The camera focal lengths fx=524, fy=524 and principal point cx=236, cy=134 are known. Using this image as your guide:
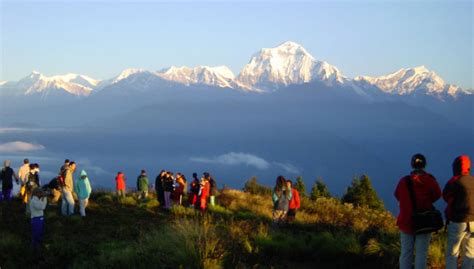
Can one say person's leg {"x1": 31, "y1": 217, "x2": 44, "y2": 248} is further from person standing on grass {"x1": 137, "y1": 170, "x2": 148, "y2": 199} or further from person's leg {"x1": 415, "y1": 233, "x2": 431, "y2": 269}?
person standing on grass {"x1": 137, "y1": 170, "x2": 148, "y2": 199}

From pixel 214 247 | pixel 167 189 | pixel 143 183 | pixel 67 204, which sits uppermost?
pixel 143 183

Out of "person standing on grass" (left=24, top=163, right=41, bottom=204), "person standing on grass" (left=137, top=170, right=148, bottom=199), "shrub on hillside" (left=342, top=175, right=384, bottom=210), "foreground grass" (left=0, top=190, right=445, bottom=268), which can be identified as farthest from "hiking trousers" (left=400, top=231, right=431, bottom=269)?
"shrub on hillside" (left=342, top=175, right=384, bottom=210)

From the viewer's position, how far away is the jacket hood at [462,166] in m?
7.94

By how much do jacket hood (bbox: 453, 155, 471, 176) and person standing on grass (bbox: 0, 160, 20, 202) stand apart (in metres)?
16.2

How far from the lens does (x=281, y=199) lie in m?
14.7

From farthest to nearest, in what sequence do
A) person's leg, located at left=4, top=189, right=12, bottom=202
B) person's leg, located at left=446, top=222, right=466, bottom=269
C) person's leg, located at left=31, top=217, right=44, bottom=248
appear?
person's leg, located at left=4, top=189, right=12, bottom=202
person's leg, located at left=31, top=217, right=44, bottom=248
person's leg, located at left=446, top=222, right=466, bottom=269

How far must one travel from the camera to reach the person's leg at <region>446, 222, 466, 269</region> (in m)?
8.02

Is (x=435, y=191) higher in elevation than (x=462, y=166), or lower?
lower

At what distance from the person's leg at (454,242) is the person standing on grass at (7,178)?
16.0m

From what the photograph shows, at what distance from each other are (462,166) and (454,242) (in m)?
1.19

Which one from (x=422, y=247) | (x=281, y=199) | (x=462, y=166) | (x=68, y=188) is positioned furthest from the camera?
(x=68, y=188)

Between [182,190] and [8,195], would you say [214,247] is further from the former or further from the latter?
[8,195]

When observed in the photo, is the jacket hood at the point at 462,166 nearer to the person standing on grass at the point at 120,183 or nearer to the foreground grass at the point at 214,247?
the foreground grass at the point at 214,247

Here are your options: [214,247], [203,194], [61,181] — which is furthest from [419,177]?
[61,181]
